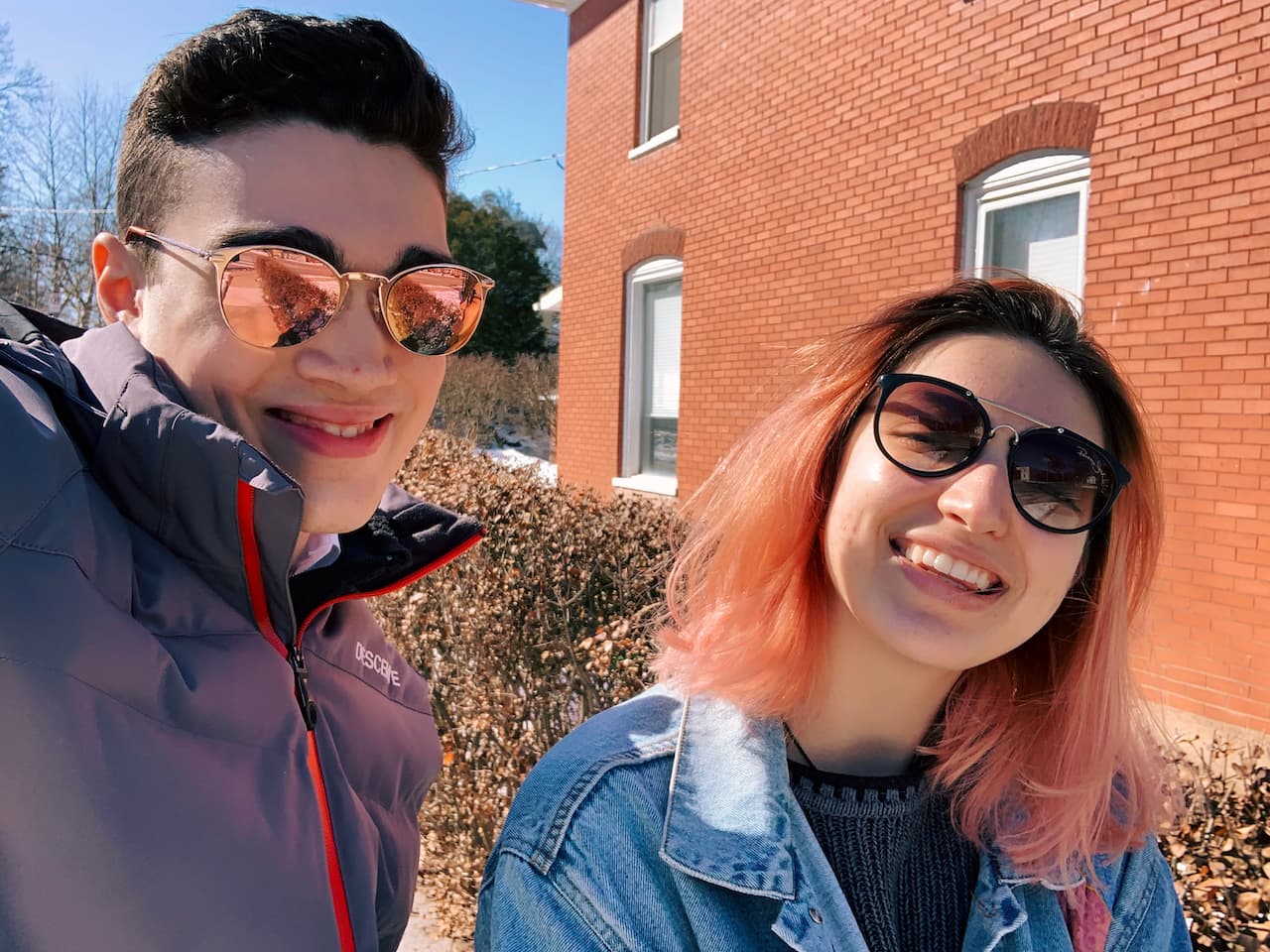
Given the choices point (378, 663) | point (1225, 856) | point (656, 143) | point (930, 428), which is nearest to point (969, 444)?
point (930, 428)

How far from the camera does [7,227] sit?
2438cm

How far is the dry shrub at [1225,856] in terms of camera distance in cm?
235

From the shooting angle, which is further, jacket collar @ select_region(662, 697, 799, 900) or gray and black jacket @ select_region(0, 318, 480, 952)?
jacket collar @ select_region(662, 697, 799, 900)

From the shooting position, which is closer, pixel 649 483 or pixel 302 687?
pixel 302 687

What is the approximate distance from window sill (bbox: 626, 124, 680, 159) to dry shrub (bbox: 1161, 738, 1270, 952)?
7975 millimetres

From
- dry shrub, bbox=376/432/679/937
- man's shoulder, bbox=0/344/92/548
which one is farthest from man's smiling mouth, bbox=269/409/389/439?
dry shrub, bbox=376/432/679/937

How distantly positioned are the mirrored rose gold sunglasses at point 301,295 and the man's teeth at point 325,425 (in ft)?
0.38

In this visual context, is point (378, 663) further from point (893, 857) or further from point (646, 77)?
point (646, 77)

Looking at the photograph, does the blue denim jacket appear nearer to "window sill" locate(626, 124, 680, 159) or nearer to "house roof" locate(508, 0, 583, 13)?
"window sill" locate(626, 124, 680, 159)

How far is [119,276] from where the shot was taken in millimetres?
1470

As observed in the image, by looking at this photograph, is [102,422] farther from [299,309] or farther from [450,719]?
[450,719]

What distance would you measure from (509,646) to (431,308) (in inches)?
89.7

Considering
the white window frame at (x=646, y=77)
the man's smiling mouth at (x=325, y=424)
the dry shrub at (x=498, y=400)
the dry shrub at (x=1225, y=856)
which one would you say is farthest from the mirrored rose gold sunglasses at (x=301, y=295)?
the dry shrub at (x=498, y=400)

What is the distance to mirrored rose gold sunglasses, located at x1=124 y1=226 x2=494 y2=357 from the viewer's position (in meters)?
1.38
